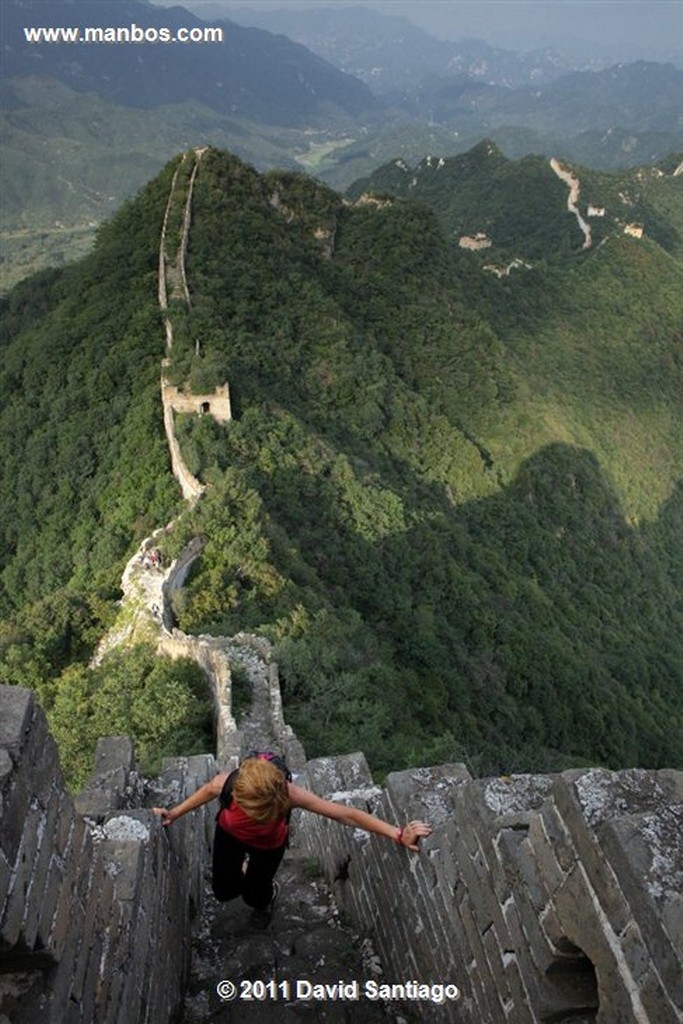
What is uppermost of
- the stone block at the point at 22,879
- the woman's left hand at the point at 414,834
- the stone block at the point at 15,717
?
the stone block at the point at 15,717

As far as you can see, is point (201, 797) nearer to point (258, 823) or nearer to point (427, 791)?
point (258, 823)

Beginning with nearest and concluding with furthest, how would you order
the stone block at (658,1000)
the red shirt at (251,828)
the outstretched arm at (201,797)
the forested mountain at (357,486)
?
the stone block at (658,1000)
the red shirt at (251,828)
the outstretched arm at (201,797)
the forested mountain at (357,486)

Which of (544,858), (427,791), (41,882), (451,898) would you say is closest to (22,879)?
(41,882)

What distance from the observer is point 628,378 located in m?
63.4

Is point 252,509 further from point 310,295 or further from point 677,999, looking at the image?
point 310,295

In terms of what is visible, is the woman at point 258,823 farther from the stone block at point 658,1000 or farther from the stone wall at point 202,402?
the stone wall at point 202,402

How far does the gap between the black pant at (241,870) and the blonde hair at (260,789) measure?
0.56 m

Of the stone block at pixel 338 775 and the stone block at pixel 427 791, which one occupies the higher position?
the stone block at pixel 427 791

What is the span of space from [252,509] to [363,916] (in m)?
14.2

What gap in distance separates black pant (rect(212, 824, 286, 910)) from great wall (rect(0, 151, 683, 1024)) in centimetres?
40

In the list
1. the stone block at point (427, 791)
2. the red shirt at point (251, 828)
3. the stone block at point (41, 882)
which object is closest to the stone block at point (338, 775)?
the stone block at point (427, 791)

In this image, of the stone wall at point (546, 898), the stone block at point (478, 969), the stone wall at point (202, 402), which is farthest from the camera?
the stone wall at point (202, 402)

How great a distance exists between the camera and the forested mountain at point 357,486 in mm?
17953

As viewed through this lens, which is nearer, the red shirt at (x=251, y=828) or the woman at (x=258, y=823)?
the woman at (x=258, y=823)
